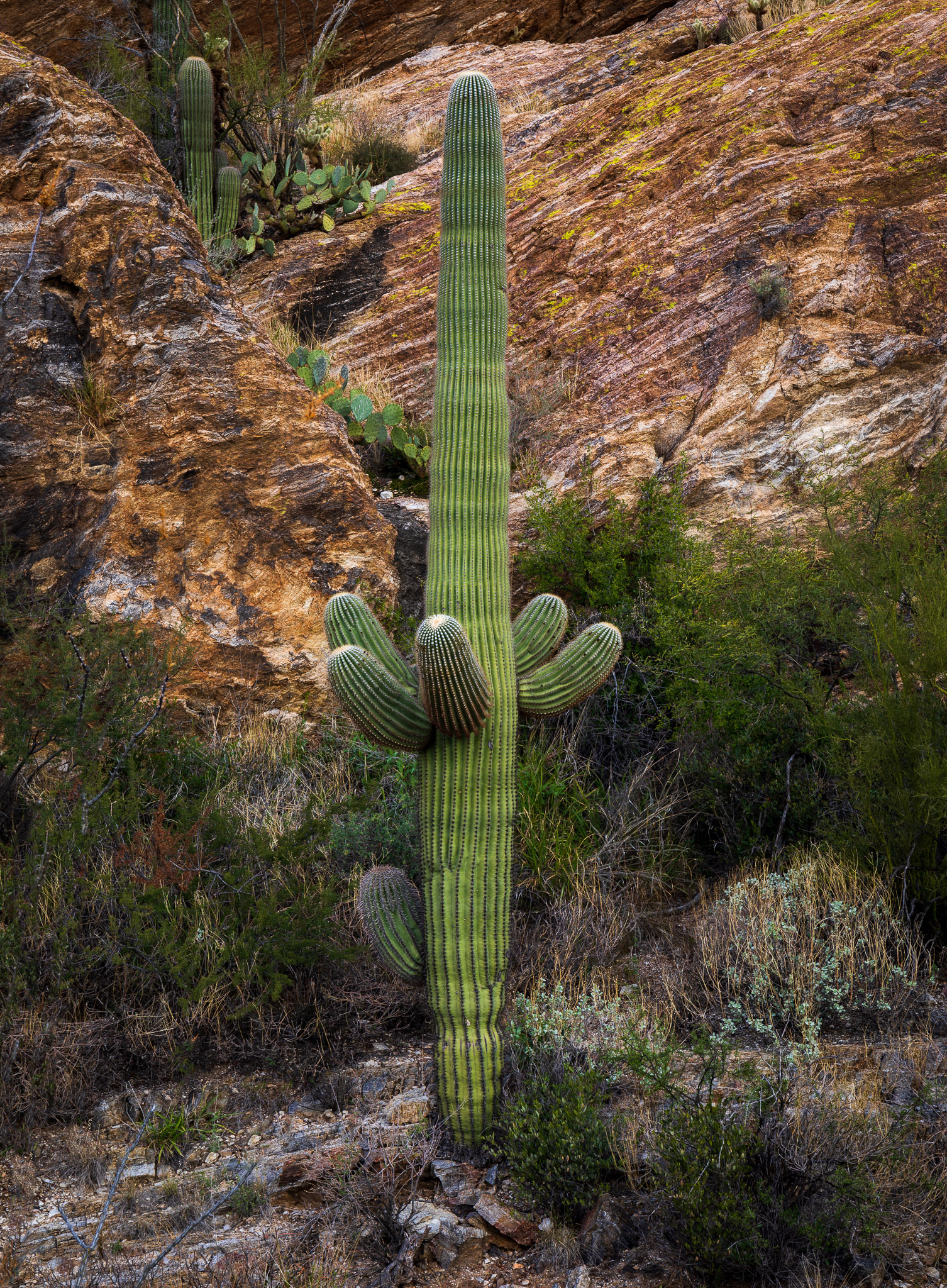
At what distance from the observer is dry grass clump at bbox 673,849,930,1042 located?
13.8ft

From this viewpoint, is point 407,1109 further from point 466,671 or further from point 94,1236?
point 466,671

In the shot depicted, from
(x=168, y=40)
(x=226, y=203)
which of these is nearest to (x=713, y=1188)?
(x=226, y=203)

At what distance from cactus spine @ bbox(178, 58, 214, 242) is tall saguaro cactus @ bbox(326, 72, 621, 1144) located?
7091 millimetres

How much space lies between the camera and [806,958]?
14.4 ft

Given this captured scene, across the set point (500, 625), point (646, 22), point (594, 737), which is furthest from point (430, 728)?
point (646, 22)

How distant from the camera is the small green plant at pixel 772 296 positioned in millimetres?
8305

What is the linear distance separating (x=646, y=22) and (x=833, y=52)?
404 cm

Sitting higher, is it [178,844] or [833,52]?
[833,52]

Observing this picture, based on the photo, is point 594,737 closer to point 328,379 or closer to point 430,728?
point 430,728

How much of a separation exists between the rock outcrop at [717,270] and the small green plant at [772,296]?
0.06 m

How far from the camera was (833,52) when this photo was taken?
32.3 feet

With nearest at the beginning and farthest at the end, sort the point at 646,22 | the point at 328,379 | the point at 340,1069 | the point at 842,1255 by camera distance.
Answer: the point at 842,1255, the point at 340,1069, the point at 328,379, the point at 646,22

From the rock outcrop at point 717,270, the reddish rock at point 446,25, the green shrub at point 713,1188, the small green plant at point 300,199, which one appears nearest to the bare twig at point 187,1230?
the green shrub at point 713,1188

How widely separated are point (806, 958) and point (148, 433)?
5.26m
